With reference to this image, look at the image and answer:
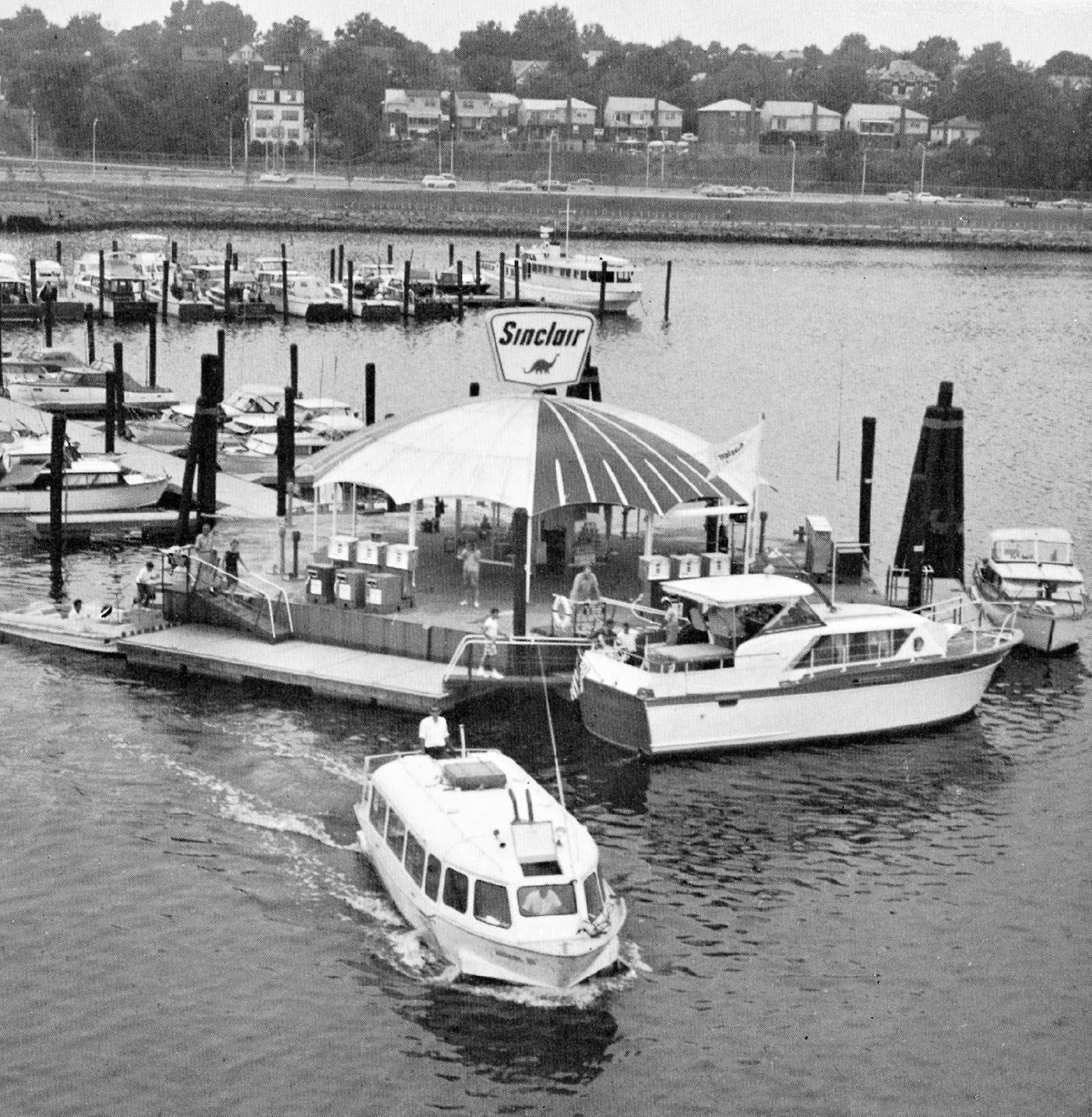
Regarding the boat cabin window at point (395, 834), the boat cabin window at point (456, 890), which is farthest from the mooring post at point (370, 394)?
the boat cabin window at point (456, 890)

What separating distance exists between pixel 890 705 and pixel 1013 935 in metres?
9.76

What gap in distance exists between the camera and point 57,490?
56656 mm

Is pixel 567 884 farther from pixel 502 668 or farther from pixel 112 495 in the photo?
pixel 112 495

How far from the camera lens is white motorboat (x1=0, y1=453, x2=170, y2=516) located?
2468 inches

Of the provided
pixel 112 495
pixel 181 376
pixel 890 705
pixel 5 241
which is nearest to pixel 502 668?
pixel 890 705

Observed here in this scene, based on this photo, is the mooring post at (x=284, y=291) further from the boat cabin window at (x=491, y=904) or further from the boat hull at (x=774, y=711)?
the boat cabin window at (x=491, y=904)

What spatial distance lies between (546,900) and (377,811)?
5452mm

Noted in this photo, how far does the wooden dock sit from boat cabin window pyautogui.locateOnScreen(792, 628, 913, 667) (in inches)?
308

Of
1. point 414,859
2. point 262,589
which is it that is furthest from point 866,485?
point 414,859

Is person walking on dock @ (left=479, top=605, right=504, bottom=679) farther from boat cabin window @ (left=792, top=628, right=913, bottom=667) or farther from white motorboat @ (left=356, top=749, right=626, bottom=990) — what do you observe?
white motorboat @ (left=356, top=749, right=626, bottom=990)

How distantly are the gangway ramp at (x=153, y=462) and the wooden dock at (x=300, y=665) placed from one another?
1196 cm

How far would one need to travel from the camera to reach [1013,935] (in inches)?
1359

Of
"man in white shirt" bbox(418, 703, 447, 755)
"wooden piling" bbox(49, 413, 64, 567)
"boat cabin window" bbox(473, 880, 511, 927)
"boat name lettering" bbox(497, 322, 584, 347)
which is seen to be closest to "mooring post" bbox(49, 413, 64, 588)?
Answer: "wooden piling" bbox(49, 413, 64, 567)

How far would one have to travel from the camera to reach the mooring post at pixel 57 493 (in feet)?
184
